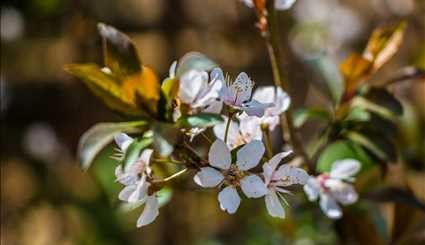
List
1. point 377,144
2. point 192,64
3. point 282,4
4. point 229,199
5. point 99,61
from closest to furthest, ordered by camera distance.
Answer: point 229,199
point 192,64
point 282,4
point 377,144
point 99,61

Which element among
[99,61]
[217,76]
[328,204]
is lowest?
[99,61]

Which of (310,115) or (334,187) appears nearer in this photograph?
(334,187)

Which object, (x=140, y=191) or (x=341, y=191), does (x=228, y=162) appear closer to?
(x=140, y=191)

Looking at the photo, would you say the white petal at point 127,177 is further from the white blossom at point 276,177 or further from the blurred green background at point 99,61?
the blurred green background at point 99,61

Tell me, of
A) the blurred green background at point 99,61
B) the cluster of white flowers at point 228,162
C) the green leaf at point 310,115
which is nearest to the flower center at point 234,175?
the cluster of white flowers at point 228,162

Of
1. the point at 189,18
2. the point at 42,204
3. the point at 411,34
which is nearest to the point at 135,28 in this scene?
the point at 189,18

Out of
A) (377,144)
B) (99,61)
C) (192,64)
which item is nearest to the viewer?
(192,64)

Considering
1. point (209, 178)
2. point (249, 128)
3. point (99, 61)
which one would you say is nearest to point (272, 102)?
point (249, 128)
